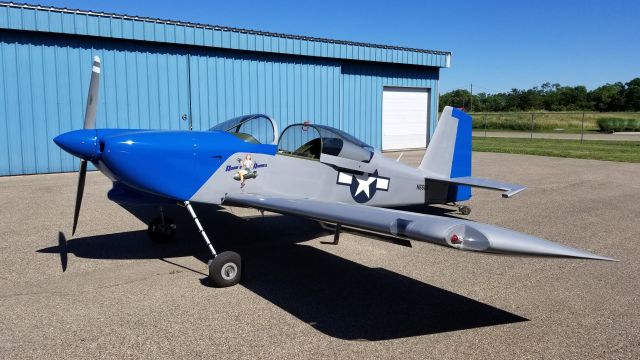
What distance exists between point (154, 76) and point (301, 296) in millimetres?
11958

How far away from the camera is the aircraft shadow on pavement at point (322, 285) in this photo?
4.16 metres

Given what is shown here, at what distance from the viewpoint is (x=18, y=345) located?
12.0 feet

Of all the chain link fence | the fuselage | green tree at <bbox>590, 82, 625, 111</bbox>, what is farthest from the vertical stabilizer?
green tree at <bbox>590, 82, 625, 111</bbox>

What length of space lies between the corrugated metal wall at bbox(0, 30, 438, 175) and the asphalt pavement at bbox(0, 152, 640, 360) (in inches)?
245

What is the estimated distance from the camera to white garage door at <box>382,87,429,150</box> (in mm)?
21281

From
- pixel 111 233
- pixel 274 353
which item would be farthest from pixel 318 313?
pixel 111 233

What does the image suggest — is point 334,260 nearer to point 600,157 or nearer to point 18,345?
point 18,345

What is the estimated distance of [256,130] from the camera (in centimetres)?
611

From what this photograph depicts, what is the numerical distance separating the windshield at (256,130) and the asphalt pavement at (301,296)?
152 centimetres

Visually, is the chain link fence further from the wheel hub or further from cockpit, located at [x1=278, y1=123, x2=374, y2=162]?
the wheel hub

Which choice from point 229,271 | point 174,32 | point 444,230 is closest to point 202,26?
point 174,32

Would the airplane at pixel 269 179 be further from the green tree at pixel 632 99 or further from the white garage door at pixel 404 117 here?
the green tree at pixel 632 99

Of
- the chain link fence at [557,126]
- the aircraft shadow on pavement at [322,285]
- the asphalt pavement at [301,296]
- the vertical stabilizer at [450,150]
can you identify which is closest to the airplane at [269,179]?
the vertical stabilizer at [450,150]

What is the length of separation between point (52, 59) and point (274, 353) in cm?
1295
